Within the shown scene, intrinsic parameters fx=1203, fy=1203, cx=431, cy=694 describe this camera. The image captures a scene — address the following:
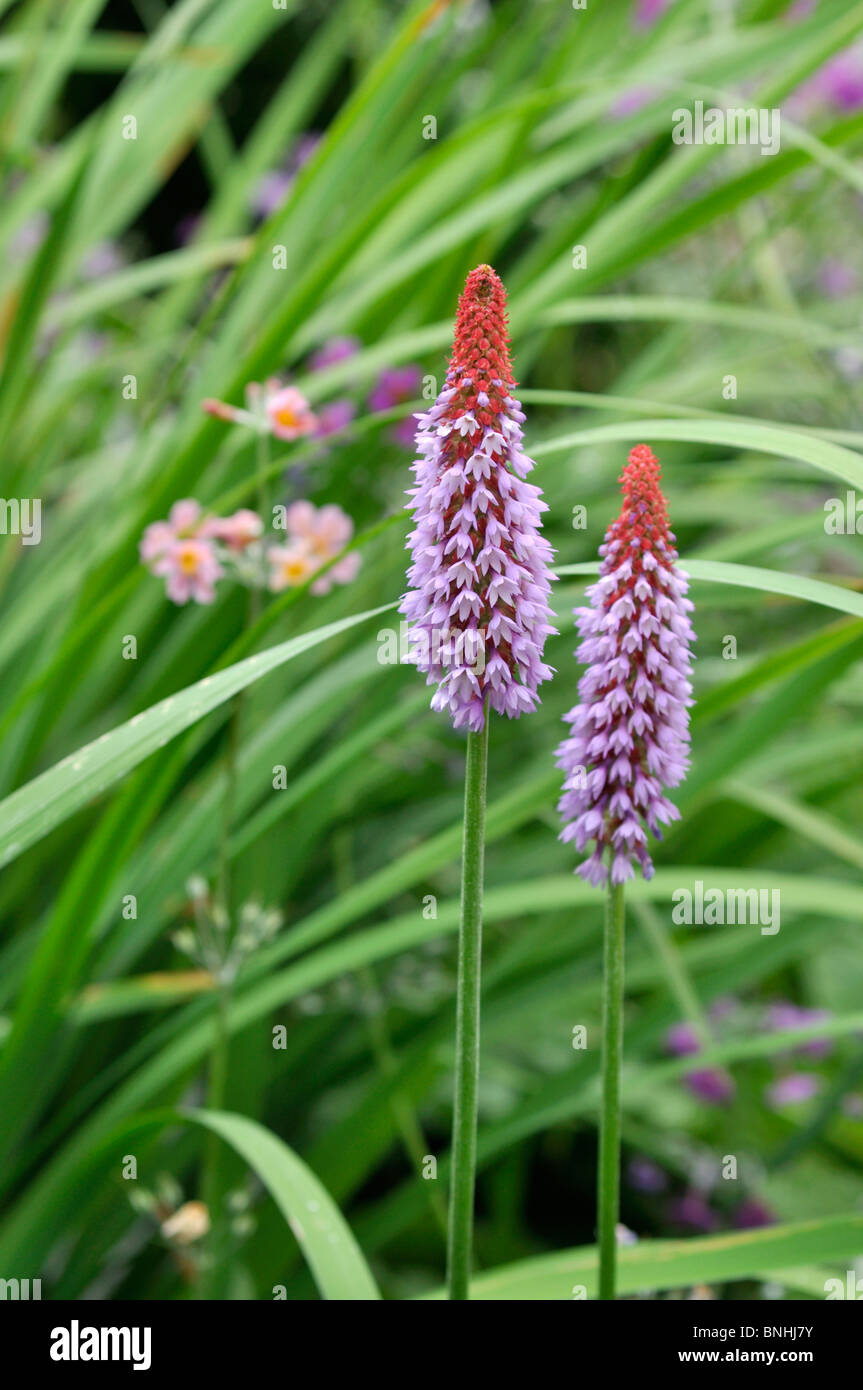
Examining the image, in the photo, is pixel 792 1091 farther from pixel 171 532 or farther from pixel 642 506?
pixel 642 506

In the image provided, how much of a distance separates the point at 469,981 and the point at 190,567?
0.87 meters

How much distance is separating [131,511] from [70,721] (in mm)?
372

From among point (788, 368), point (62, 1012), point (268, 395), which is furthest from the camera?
point (788, 368)

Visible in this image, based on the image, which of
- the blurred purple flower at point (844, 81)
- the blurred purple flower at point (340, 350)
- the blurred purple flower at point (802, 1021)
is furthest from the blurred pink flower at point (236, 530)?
the blurred purple flower at point (844, 81)

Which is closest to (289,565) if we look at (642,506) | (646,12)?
(642,506)

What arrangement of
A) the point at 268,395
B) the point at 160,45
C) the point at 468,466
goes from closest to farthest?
the point at 468,466
the point at 268,395
the point at 160,45

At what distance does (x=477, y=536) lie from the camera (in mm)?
806

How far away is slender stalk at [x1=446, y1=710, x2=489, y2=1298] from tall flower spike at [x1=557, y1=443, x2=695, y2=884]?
90 millimetres

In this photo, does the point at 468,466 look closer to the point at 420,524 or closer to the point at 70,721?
the point at 420,524

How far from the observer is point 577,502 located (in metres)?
2.28

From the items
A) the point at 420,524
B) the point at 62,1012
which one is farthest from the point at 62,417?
the point at 420,524

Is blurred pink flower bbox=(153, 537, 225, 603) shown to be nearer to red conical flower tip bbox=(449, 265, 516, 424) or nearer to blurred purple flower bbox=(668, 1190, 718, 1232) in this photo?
red conical flower tip bbox=(449, 265, 516, 424)
